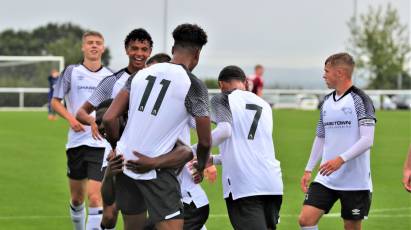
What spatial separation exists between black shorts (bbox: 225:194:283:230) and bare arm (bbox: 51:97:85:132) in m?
2.58

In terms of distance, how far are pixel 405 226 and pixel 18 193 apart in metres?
6.17

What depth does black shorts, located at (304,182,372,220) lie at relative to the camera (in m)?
8.33

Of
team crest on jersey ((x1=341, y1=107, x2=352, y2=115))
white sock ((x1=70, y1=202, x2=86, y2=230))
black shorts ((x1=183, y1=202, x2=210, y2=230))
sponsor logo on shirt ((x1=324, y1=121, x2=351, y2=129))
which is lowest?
white sock ((x1=70, y1=202, x2=86, y2=230))

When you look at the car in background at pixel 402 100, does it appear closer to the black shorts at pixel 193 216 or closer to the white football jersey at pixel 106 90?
the white football jersey at pixel 106 90

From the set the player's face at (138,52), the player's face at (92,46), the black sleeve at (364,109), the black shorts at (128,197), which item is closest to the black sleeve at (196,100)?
the black shorts at (128,197)

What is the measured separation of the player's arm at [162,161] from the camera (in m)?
6.18

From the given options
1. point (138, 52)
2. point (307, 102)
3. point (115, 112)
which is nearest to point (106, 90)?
point (138, 52)

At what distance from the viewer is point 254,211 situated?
7.36m

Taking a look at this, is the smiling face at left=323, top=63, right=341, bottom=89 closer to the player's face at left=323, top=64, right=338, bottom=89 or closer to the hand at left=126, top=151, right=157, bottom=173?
the player's face at left=323, top=64, right=338, bottom=89

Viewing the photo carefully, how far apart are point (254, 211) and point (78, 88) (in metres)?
3.28

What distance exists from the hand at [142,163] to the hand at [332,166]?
7.56 feet

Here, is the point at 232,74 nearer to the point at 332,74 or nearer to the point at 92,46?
the point at 332,74

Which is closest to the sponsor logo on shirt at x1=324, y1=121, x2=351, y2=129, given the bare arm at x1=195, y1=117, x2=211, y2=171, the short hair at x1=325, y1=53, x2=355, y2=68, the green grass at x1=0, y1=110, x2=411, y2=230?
the short hair at x1=325, y1=53, x2=355, y2=68

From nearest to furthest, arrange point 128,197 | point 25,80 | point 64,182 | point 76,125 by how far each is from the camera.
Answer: point 128,197, point 76,125, point 64,182, point 25,80
